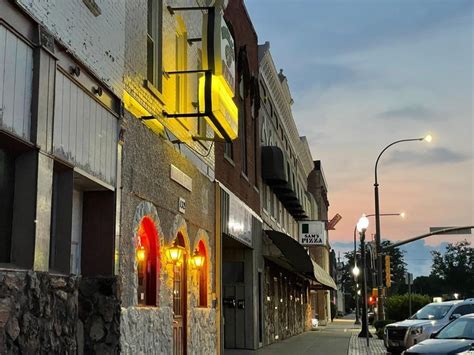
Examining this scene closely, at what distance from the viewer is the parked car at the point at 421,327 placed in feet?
64.4

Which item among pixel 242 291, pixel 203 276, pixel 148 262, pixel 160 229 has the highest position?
pixel 160 229

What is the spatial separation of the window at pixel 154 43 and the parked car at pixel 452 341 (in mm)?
6802

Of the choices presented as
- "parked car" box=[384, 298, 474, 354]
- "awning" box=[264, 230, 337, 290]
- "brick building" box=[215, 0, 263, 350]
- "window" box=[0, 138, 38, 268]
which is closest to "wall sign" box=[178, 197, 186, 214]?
"brick building" box=[215, 0, 263, 350]

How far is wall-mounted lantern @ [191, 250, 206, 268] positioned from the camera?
1488cm

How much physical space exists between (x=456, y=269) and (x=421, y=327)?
10002 cm

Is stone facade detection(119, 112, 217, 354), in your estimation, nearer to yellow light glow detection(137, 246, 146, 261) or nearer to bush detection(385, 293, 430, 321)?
yellow light glow detection(137, 246, 146, 261)

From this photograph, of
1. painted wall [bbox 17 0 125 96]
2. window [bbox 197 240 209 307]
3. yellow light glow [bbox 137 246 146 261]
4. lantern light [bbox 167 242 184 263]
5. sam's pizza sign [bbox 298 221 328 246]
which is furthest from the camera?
sam's pizza sign [bbox 298 221 328 246]

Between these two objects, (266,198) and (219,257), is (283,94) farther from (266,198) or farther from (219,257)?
(219,257)

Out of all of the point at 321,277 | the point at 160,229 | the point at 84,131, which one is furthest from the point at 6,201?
the point at 321,277

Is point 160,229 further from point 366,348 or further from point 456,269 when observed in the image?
point 456,269

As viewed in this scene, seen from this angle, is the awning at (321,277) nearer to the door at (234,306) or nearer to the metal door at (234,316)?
the door at (234,306)

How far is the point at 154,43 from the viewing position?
496 inches

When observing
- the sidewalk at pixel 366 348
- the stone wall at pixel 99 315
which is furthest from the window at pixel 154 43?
Result: the sidewalk at pixel 366 348

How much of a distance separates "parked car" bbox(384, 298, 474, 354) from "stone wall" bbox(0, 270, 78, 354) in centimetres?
1351
